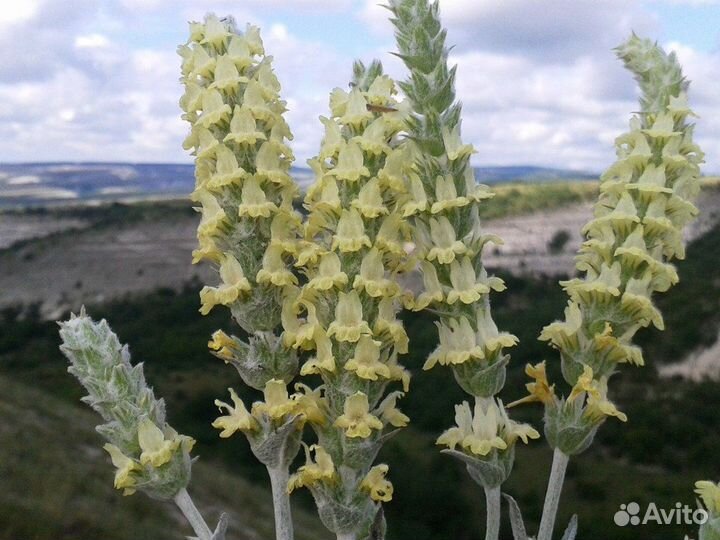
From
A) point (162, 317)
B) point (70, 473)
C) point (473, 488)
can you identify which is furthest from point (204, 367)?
point (70, 473)

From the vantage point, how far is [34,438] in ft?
107

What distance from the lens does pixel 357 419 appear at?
1720mm

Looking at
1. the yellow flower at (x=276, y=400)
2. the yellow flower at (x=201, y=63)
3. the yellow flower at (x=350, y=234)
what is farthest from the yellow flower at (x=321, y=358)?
the yellow flower at (x=201, y=63)

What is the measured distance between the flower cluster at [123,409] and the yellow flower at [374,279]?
0.68 m

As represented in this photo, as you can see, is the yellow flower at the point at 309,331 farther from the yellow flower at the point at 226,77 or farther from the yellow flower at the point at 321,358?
the yellow flower at the point at 226,77

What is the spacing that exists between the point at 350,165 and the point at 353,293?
294 millimetres

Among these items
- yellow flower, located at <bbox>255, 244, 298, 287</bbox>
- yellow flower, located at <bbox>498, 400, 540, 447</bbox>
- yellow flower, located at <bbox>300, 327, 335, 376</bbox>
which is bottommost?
yellow flower, located at <bbox>498, 400, 540, 447</bbox>

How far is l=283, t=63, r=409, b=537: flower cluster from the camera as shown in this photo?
167cm

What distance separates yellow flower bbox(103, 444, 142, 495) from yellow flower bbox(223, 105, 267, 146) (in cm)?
87

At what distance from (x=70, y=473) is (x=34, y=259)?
50762mm

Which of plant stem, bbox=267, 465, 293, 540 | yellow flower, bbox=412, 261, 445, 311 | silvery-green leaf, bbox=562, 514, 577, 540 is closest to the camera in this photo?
yellow flower, bbox=412, 261, 445, 311

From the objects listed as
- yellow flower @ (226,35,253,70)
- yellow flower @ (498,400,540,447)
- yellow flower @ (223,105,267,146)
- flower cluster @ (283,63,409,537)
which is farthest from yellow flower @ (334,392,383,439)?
yellow flower @ (226,35,253,70)

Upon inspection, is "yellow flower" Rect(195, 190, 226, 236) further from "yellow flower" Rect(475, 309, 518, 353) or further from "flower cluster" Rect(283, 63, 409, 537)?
"yellow flower" Rect(475, 309, 518, 353)

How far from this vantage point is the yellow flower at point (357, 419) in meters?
1.69
